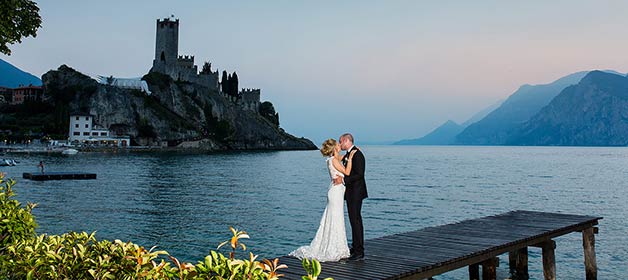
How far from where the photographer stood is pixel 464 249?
50.2ft

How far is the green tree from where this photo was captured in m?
11.6

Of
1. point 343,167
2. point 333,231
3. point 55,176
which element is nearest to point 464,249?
point 333,231

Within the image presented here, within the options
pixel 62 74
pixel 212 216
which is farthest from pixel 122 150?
pixel 212 216

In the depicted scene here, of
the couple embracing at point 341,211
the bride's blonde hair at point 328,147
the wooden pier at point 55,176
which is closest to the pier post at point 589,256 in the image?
→ the couple embracing at point 341,211

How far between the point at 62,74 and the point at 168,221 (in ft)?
571

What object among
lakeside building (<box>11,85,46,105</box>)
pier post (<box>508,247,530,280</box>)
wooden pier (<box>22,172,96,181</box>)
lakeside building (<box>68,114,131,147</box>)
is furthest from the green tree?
lakeside building (<box>11,85,46,105</box>)

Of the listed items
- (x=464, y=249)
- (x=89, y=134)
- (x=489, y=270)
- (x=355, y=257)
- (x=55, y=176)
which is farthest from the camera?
(x=89, y=134)

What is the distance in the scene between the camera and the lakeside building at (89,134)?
557 feet

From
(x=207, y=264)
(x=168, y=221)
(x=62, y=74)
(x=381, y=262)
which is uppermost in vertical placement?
(x=62, y=74)

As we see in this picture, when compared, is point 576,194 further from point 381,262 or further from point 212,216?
point 381,262

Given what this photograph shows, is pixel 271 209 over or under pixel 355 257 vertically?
under

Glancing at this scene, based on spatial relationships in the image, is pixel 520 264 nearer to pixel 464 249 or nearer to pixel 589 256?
pixel 589 256

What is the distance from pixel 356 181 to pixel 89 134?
179 m

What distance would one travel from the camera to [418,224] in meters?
35.5
